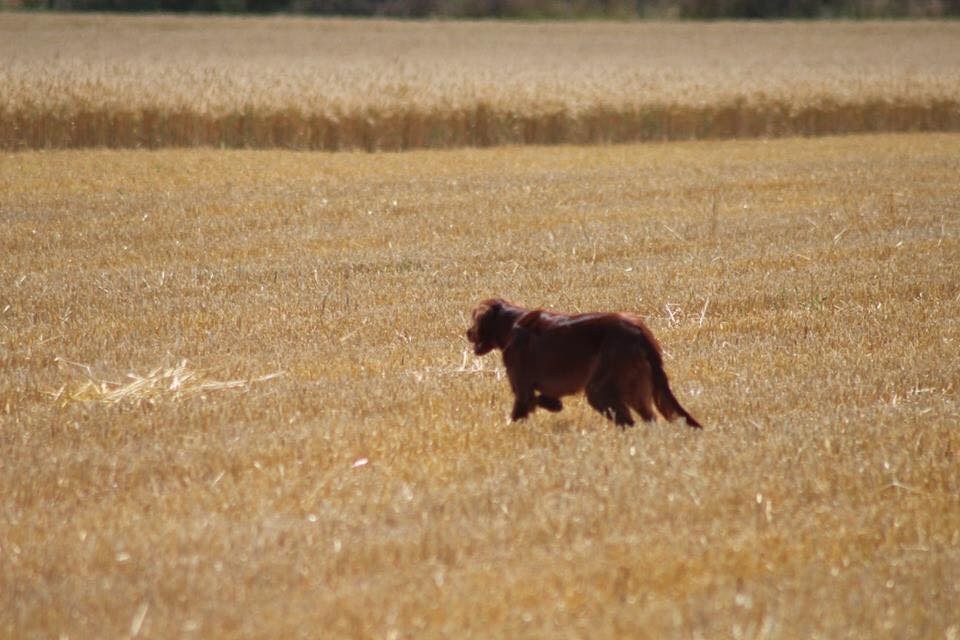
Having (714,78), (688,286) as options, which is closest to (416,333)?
(688,286)

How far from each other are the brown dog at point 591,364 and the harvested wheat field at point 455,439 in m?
0.18

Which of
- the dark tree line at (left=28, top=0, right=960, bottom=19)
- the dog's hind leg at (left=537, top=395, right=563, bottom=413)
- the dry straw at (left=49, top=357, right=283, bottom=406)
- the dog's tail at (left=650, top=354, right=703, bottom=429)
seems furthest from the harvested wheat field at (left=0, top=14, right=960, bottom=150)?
the dark tree line at (left=28, top=0, right=960, bottom=19)

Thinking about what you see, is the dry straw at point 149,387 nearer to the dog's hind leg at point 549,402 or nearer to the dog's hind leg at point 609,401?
the dog's hind leg at point 549,402

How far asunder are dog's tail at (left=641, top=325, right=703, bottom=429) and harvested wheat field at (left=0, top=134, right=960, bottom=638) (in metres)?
0.20

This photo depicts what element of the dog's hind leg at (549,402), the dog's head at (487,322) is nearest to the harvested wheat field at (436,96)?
the dog's head at (487,322)

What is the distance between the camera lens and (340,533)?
4789 millimetres

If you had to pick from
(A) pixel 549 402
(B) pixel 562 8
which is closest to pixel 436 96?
(A) pixel 549 402

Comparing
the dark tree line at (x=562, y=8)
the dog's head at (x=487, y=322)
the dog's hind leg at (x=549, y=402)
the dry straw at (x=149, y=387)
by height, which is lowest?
the dry straw at (x=149, y=387)

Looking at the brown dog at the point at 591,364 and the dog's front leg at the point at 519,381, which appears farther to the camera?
the dog's front leg at the point at 519,381

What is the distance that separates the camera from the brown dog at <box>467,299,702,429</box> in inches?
232

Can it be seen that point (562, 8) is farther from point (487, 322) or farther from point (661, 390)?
point (661, 390)

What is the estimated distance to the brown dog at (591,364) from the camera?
19.4 ft

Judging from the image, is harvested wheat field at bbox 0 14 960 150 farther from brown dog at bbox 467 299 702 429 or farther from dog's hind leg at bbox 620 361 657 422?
dog's hind leg at bbox 620 361 657 422

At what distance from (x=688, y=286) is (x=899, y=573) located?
19.5 feet
